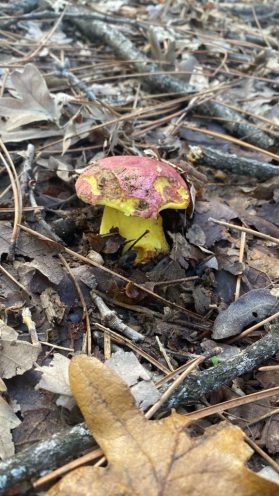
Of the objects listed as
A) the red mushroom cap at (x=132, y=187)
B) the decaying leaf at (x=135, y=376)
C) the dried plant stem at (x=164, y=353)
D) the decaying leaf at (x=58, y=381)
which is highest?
the red mushroom cap at (x=132, y=187)

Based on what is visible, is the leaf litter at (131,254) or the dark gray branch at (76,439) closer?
the dark gray branch at (76,439)

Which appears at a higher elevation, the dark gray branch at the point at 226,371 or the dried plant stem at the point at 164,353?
the dark gray branch at the point at 226,371

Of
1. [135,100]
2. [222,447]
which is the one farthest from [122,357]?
[135,100]

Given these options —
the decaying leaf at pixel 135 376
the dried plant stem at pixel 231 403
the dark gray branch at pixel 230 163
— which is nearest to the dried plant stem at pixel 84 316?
the decaying leaf at pixel 135 376

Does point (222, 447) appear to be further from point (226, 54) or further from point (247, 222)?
point (226, 54)

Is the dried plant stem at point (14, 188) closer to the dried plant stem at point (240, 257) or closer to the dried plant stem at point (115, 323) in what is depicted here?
the dried plant stem at point (115, 323)

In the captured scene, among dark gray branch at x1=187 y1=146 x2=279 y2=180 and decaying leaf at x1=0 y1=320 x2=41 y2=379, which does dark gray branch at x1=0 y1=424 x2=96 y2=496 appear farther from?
dark gray branch at x1=187 y1=146 x2=279 y2=180

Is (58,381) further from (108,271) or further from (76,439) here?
(108,271)
